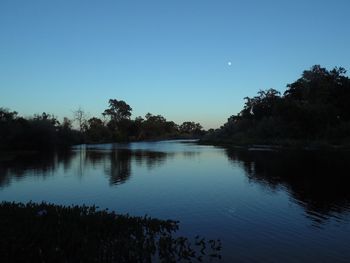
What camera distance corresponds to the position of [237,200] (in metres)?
22.6

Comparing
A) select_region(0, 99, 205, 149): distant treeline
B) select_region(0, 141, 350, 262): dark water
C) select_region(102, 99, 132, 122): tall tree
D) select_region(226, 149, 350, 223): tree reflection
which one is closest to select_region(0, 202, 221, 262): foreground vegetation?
select_region(0, 141, 350, 262): dark water

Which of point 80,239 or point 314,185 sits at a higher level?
point 80,239

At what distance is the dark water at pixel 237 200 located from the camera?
13.8 m

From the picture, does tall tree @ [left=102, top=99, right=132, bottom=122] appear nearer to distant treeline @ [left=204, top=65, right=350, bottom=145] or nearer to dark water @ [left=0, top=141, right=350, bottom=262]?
distant treeline @ [left=204, top=65, right=350, bottom=145]

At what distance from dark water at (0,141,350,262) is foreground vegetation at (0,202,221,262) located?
203cm

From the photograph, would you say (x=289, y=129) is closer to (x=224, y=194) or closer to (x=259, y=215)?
(x=224, y=194)

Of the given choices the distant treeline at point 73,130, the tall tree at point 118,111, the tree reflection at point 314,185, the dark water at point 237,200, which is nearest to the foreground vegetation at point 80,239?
the dark water at point 237,200

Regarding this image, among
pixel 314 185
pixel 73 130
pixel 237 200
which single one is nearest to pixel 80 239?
pixel 237 200

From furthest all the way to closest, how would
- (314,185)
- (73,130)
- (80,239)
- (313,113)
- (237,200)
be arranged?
(73,130) < (313,113) < (314,185) < (237,200) < (80,239)

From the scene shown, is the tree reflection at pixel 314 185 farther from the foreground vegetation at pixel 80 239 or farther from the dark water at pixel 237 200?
the foreground vegetation at pixel 80 239

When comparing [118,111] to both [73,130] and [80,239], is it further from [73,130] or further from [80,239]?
[80,239]

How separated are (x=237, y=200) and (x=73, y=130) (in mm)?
109490

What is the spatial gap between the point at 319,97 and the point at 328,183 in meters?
57.9

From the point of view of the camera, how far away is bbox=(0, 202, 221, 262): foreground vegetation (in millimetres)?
9459
